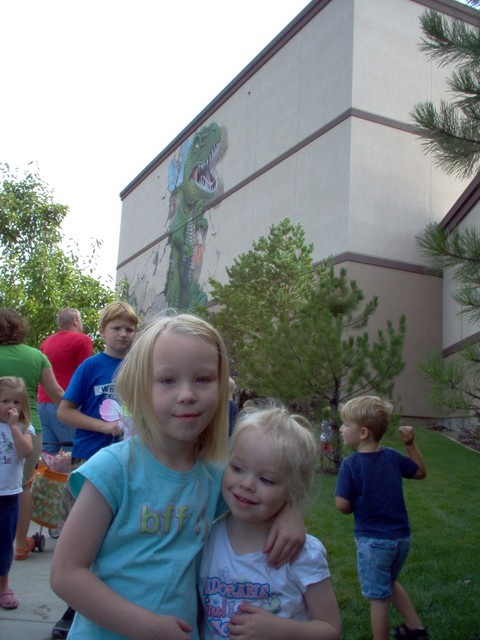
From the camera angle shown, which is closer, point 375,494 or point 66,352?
point 375,494

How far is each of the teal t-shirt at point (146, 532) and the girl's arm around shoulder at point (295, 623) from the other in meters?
0.13

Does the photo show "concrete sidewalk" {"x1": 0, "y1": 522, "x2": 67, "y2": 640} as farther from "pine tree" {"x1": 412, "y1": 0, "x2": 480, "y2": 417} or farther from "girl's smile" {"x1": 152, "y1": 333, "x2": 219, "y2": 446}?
"pine tree" {"x1": 412, "y1": 0, "x2": 480, "y2": 417}

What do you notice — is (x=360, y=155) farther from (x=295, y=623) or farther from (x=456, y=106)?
(x=295, y=623)

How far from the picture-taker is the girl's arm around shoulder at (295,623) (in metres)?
1.63

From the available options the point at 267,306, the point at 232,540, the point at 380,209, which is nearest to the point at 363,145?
the point at 380,209

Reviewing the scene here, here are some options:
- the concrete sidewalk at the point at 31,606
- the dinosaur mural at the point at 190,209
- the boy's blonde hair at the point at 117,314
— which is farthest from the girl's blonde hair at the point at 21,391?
the dinosaur mural at the point at 190,209

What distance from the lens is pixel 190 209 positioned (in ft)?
114

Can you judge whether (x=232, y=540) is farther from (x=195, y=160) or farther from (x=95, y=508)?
(x=195, y=160)

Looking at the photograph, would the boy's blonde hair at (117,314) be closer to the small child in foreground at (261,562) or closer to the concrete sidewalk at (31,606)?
the concrete sidewalk at (31,606)

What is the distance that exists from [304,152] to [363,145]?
2.99m

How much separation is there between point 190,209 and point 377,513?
31766 millimetres

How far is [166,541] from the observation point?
1626mm

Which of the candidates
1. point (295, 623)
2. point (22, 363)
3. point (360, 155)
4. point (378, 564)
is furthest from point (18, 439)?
point (360, 155)

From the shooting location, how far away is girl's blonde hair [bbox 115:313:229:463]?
168 cm
